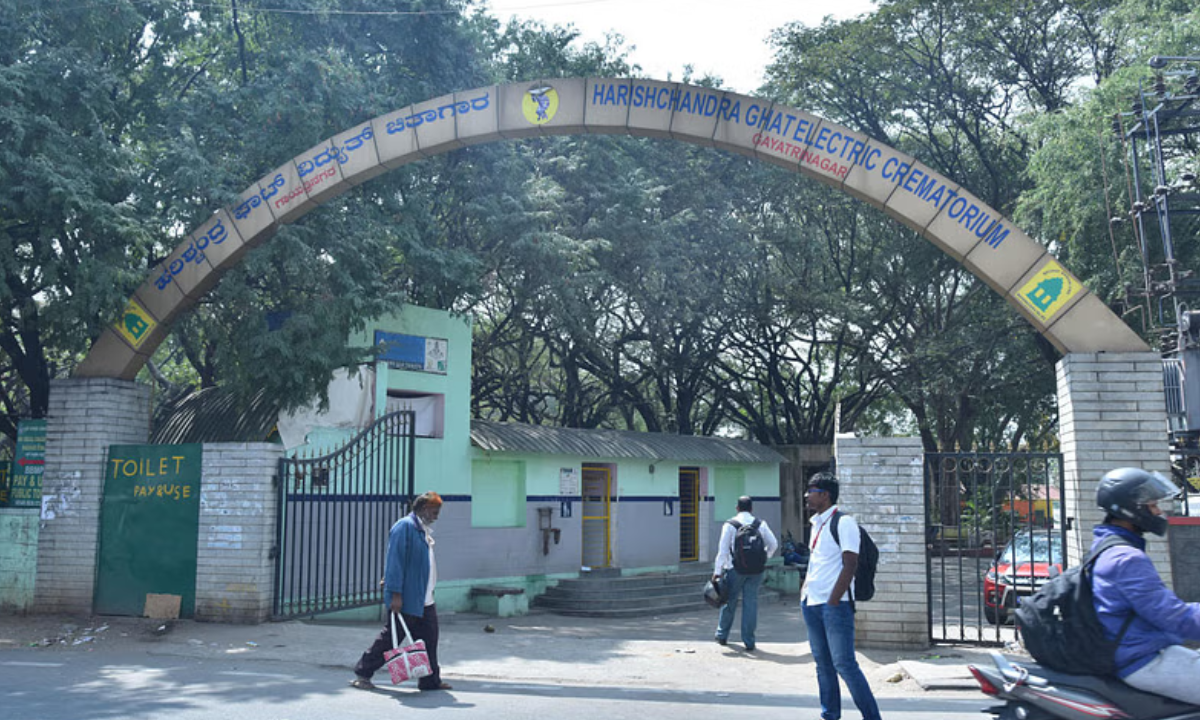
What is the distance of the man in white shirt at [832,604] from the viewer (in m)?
6.57

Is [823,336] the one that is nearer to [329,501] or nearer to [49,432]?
[329,501]

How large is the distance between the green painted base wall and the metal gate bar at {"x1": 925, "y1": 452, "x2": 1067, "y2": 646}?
36.7 ft

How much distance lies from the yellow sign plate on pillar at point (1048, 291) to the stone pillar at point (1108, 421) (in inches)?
21.2

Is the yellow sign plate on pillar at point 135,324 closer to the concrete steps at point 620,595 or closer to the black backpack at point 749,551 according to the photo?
the black backpack at point 749,551

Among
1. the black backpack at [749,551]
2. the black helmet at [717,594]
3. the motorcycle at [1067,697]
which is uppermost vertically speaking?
the black backpack at [749,551]

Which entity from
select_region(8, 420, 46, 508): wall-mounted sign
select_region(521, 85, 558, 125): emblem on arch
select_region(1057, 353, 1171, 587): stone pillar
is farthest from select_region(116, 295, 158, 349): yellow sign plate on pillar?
select_region(1057, 353, 1171, 587): stone pillar

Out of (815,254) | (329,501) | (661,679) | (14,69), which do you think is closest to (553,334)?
(815,254)

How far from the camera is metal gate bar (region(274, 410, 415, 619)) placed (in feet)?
41.1

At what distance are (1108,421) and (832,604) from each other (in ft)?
16.8

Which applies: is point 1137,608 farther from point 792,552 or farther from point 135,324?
point 792,552

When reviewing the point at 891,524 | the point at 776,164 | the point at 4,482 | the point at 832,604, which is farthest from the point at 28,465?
the point at 832,604

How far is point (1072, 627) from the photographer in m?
4.49

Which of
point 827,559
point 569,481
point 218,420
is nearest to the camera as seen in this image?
point 827,559

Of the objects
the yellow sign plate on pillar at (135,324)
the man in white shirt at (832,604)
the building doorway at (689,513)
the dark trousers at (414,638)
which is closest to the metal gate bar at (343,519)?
the yellow sign plate on pillar at (135,324)
